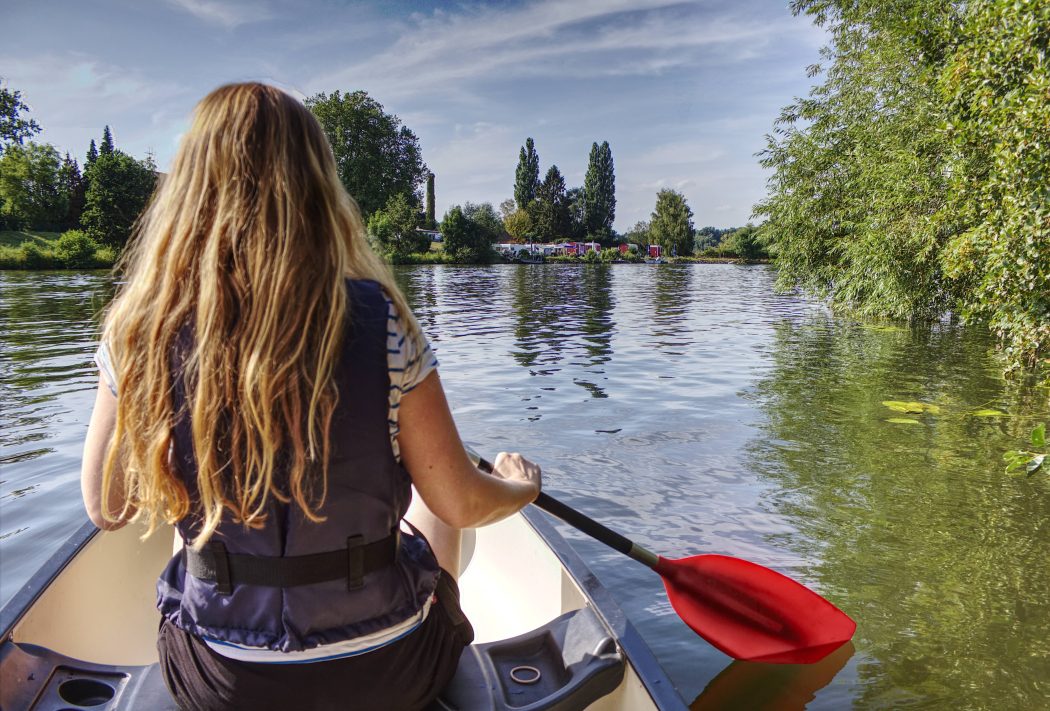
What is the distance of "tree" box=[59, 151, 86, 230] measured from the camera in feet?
172

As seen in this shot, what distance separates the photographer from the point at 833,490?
4867 millimetres

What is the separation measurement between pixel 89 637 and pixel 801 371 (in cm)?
842

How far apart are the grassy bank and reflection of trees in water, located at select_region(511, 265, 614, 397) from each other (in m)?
21.7

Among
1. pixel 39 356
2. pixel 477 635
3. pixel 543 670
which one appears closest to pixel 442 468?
pixel 543 670

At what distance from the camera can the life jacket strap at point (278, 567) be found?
4.38 feet

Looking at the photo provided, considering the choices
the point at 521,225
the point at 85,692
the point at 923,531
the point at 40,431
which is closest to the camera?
the point at 85,692

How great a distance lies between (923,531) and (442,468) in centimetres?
371

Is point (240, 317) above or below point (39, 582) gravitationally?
above

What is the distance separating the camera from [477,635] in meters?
2.96

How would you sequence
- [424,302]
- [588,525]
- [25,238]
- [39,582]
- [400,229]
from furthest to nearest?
1. [400,229]
2. [25,238]
3. [424,302]
4. [588,525]
5. [39,582]

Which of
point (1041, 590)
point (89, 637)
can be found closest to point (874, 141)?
point (1041, 590)

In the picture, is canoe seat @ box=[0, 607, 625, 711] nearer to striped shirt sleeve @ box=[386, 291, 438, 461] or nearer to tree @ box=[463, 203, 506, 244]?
striped shirt sleeve @ box=[386, 291, 438, 461]

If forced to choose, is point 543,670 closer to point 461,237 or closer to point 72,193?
point 461,237

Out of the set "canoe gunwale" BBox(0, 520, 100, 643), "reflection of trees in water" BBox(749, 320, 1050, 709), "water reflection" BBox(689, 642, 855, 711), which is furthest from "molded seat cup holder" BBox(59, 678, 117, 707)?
"reflection of trees in water" BBox(749, 320, 1050, 709)
